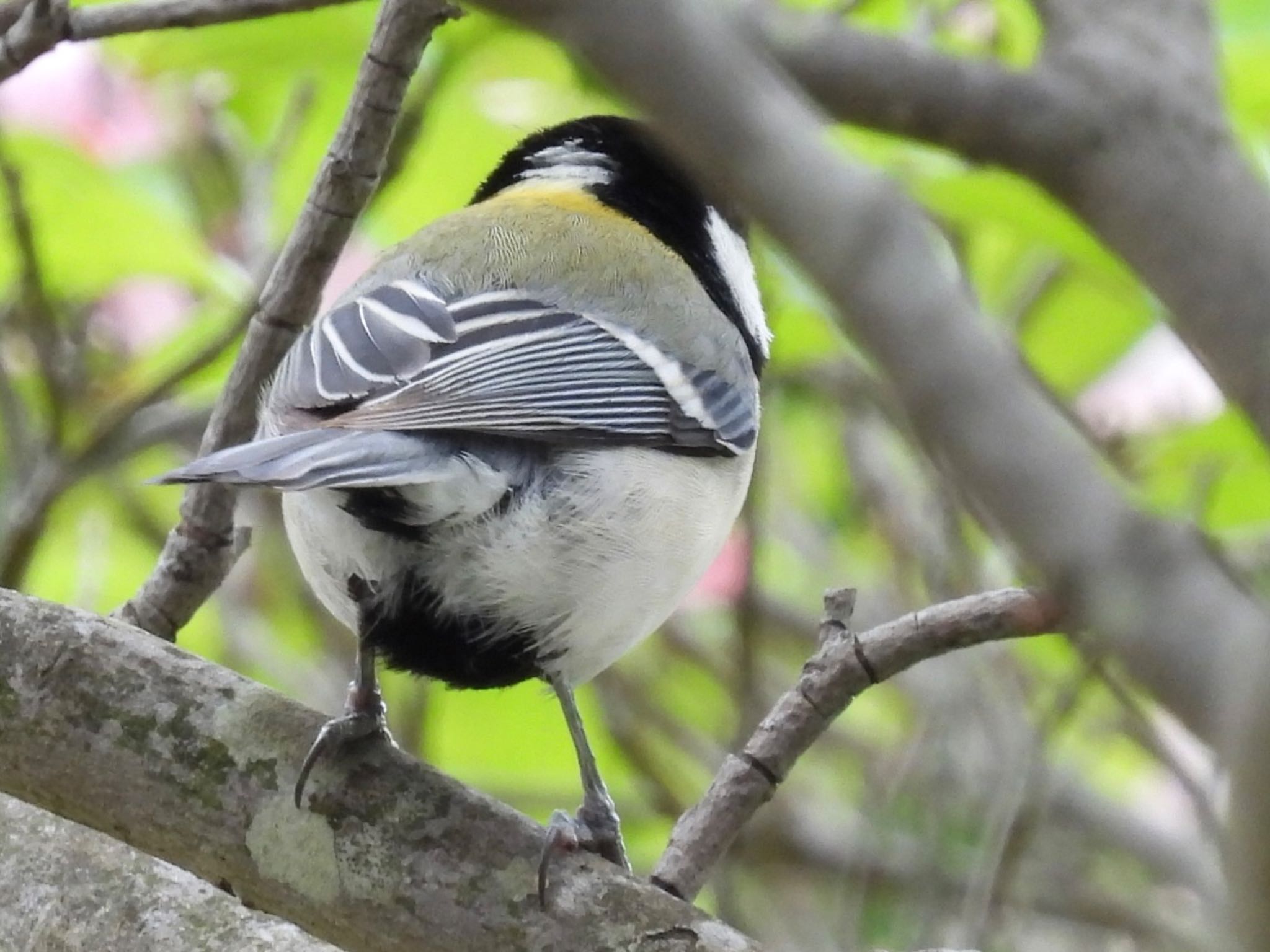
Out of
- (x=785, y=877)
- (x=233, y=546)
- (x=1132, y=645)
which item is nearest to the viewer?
(x=1132, y=645)

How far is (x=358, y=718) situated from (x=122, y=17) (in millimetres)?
566

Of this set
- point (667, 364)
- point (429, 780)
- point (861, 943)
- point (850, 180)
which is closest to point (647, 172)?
point (667, 364)

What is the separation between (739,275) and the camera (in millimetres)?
2072

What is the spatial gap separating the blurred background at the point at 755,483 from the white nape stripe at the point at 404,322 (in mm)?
246

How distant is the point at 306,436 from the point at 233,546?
15.0 inches

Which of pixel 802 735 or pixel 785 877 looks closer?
pixel 802 735

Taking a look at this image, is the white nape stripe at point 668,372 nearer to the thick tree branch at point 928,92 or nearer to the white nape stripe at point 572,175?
the white nape stripe at point 572,175

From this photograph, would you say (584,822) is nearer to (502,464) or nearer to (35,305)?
(502,464)

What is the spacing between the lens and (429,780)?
47.8 inches

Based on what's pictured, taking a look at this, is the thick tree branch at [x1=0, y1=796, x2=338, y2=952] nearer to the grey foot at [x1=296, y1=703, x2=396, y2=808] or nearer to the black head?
the grey foot at [x1=296, y1=703, x2=396, y2=808]

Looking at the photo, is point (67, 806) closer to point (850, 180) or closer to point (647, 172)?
point (850, 180)

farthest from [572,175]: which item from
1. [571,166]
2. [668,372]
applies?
[668,372]

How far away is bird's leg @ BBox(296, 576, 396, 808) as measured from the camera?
1191 millimetres

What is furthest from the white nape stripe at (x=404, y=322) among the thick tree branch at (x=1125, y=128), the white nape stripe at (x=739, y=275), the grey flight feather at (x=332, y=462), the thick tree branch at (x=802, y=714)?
the thick tree branch at (x=1125, y=128)
